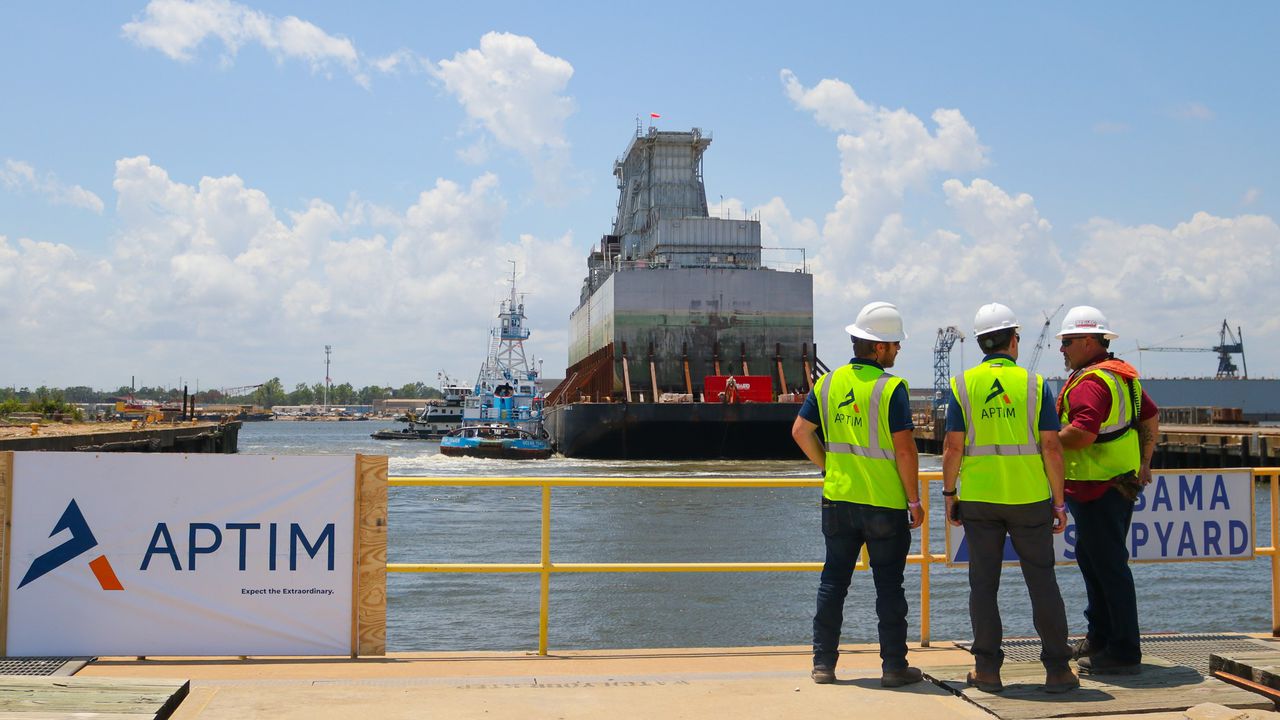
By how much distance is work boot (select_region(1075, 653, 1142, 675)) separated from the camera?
4.70 metres

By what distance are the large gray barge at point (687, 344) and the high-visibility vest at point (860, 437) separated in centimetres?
3677

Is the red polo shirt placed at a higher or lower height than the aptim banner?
higher

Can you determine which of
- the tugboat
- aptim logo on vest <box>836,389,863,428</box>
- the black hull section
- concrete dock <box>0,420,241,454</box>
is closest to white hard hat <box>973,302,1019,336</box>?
aptim logo on vest <box>836,389,863,428</box>

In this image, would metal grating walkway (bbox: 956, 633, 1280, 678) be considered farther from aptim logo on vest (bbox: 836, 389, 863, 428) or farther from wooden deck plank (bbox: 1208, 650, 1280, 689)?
aptim logo on vest (bbox: 836, 389, 863, 428)

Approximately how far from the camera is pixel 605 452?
43188 mm

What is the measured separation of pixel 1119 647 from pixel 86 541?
15.2ft

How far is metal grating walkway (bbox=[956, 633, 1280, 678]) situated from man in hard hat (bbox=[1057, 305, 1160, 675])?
1.20ft

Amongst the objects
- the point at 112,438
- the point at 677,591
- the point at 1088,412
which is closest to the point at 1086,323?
the point at 1088,412

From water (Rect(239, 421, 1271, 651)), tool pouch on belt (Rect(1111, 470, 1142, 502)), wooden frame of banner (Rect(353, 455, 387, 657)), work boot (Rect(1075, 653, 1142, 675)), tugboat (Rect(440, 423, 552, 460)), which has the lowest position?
water (Rect(239, 421, 1271, 651))

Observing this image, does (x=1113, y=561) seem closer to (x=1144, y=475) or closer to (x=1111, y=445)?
(x=1144, y=475)

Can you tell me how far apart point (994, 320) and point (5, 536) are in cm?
449

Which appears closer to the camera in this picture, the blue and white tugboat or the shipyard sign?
the shipyard sign

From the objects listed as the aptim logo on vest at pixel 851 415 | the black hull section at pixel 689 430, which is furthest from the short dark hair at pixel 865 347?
the black hull section at pixel 689 430

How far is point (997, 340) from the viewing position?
180 inches
